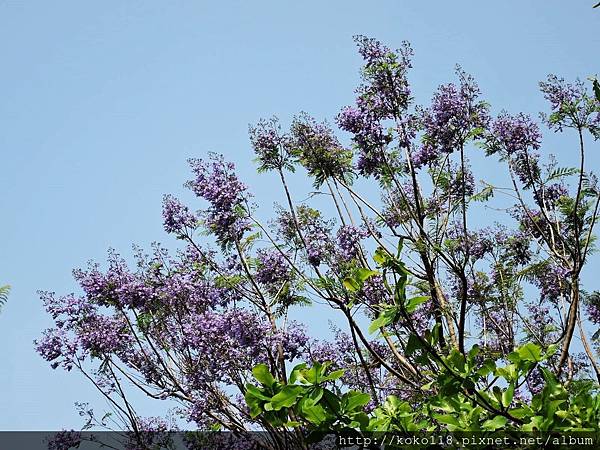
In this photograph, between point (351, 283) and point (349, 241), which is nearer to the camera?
point (351, 283)

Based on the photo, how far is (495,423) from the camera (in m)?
1.29

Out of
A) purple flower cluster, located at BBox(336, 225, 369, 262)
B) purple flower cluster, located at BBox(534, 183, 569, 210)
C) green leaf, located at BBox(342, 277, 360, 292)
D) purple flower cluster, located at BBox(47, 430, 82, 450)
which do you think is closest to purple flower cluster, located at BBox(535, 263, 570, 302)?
purple flower cluster, located at BBox(534, 183, 569, 210)

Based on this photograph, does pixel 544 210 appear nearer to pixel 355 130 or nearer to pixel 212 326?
pixel 355 130

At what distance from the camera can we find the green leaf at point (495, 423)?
1.29 metres

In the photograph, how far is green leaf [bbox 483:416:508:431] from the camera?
1.29m

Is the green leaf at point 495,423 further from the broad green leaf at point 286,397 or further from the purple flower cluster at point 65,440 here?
the purple flower cluster at point 65,440

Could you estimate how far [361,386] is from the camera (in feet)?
23.6

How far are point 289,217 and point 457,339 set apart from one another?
6.94 feet

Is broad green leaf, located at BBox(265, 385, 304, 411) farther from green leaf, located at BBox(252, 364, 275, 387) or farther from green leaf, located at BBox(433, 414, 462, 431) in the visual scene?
green leaf, located at BBox(433, 414, 462, 431)

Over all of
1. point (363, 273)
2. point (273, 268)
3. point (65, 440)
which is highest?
point (273, 268)

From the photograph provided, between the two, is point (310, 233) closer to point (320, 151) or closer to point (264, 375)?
point (320, 151)

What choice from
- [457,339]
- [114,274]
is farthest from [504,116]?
[114,274]

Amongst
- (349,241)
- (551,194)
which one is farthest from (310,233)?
(551,194)

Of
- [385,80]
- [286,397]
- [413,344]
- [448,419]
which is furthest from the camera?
[385,80]
